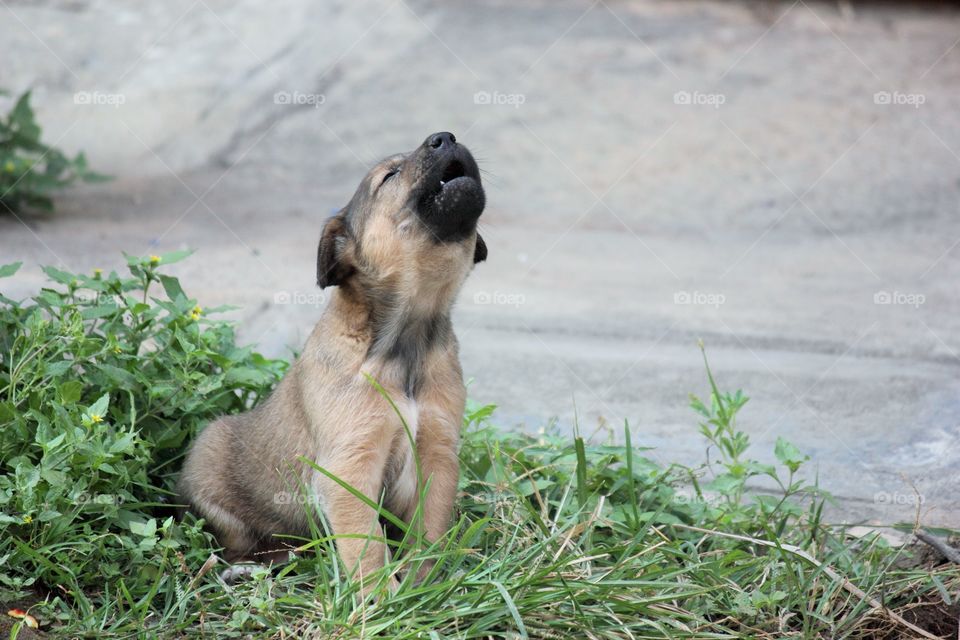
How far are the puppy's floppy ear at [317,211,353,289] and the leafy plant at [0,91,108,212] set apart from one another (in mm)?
6193

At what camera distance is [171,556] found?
15.8 ft

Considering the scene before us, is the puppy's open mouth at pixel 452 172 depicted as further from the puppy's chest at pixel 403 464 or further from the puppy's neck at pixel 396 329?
the puppy's chest at pixel 403 464

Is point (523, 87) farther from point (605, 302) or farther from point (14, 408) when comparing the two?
point (14, 408)

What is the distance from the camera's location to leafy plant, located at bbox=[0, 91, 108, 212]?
10172mm

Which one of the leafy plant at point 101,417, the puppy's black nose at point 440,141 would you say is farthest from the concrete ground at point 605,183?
the puppy's black nose at point 440,141

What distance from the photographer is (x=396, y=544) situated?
4645mm

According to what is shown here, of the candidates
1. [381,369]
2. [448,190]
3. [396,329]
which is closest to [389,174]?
[448,190]

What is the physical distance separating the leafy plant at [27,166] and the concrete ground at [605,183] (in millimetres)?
239

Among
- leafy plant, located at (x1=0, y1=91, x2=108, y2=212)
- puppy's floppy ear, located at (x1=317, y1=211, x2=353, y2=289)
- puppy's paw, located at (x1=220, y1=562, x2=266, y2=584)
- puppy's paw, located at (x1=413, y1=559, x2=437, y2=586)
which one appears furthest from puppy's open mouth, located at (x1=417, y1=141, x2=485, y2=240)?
leafy plant, located at (x1=0, y1=91, x2=108, y2=212)

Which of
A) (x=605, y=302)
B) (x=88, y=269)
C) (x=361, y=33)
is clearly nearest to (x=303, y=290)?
(x=88, y=269)

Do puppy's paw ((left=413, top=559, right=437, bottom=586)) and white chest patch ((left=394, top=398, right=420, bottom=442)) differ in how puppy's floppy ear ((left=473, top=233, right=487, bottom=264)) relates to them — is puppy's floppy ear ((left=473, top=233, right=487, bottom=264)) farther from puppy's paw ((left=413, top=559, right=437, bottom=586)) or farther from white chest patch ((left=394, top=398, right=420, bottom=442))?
puppy's paw ((left=413, top=559, right=437, bottom=586))

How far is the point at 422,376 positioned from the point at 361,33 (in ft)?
34.9

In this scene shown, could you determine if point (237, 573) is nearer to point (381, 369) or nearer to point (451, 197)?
point (381, 369)

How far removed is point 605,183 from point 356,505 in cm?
793
